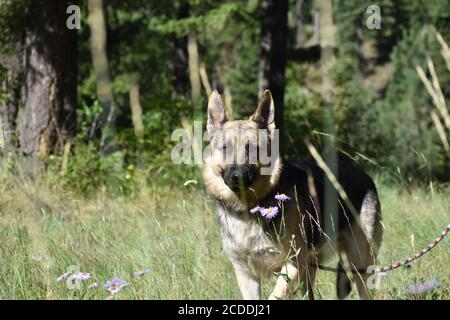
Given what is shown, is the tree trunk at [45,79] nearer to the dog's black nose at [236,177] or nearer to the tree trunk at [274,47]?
the tree trunk at [274,47]

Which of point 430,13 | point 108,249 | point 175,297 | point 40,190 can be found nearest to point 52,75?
point 40,190

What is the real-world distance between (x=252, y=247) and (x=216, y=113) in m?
1.20

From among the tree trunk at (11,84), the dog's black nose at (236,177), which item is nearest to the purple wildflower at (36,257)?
the dog's black nose at (236,177)

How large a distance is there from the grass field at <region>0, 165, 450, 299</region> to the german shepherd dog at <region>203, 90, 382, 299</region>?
0.67 ft

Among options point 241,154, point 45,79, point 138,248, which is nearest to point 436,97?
point 241,154

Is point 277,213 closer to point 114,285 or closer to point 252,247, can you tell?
point 252,247

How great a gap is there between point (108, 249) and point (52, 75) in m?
4.26

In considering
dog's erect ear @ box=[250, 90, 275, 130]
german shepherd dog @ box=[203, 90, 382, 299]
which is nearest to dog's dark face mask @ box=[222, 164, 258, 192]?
german shepherd dog @ box=[203, 90, 382, 299]

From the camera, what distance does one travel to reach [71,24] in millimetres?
8102

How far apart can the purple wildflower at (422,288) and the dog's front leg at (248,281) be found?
1.08 meters

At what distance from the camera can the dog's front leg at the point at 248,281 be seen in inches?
160

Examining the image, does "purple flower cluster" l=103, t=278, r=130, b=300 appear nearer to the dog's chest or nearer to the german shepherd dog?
the german shepherd dog

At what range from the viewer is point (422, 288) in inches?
131

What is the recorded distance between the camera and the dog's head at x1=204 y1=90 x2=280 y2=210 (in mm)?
4480
